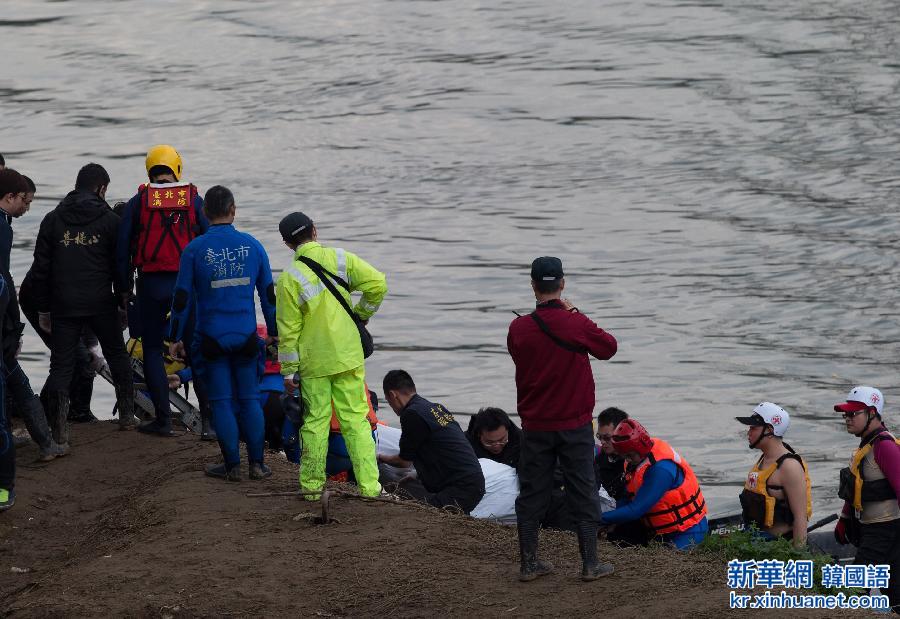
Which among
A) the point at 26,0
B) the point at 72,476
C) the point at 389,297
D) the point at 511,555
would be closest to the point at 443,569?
the point at 511,555

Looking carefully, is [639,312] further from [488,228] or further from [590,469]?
[590,469]

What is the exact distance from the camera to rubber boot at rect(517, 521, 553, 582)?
27.4 ft

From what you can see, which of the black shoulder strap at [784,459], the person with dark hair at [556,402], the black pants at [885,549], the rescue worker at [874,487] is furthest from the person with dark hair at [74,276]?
the black pants at [885,549]

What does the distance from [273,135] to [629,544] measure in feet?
92.2

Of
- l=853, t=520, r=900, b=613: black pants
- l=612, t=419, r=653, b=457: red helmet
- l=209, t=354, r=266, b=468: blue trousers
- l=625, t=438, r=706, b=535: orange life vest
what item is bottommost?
l=853, t=520, r=900, b=613: black pants

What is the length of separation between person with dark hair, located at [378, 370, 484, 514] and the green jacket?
5.20ft

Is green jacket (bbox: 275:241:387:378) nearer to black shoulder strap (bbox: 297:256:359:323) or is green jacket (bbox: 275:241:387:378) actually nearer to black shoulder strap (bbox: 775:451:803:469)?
black shoulder strap (bbox: 297:256:359:323)

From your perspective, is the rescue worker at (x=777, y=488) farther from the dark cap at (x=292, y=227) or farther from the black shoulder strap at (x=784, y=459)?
the dark cap at (x=292, y=227)

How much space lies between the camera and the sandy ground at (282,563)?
817 centimetres

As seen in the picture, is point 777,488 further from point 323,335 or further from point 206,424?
point 206,424

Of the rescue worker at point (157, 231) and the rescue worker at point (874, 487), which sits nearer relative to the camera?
the rescue worker at point (874, 487)

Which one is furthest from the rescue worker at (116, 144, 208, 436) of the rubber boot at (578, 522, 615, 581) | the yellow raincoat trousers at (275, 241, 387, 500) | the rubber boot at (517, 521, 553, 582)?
the rubber boot at (578, 522, 615, 581)

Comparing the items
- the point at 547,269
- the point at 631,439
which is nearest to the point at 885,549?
the point at 631,439

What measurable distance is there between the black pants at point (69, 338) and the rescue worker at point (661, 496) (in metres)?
3.95
